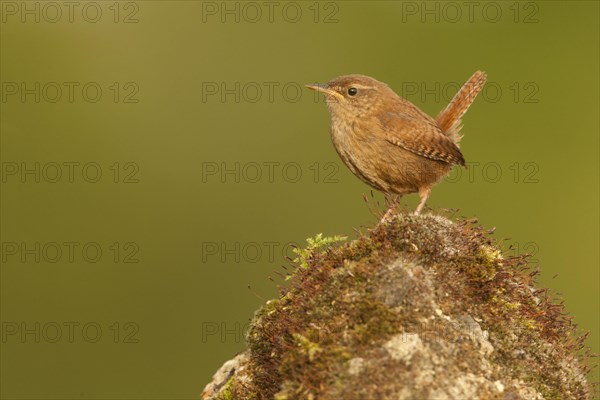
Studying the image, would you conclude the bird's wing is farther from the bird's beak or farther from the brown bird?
the bird's beak

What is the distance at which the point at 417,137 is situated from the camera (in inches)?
251

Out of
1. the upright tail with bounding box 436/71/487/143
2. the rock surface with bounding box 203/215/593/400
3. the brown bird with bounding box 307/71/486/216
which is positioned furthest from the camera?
the upright tail with bounding box 436/71/487/143

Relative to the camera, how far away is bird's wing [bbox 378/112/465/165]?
634 cm

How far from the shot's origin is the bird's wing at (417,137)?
6340mm

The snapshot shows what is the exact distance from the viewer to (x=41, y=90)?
15523mm

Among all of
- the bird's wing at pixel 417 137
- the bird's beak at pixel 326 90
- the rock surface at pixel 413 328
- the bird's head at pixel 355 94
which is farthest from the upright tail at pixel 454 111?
the rock surface at pixel 413 328

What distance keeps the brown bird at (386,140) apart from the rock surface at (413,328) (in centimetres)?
186

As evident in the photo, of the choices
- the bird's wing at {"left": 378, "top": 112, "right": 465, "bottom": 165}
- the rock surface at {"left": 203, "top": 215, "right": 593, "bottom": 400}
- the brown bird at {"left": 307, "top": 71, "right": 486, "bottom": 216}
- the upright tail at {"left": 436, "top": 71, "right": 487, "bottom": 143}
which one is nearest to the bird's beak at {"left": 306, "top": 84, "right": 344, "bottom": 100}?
the brown bird at {"left": 307, "top": 71, "right": 486, "bottom": 216}

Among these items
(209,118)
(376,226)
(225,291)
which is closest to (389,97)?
(376,226)

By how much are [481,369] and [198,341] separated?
880 centimetres

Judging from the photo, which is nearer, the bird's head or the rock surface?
the rock surface

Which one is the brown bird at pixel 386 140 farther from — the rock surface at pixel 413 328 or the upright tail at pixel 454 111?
the rock surface at pixel 413 328

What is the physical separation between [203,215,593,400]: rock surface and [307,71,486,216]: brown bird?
1.86 meters

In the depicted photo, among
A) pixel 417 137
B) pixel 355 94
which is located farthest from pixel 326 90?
pixel 417 137
